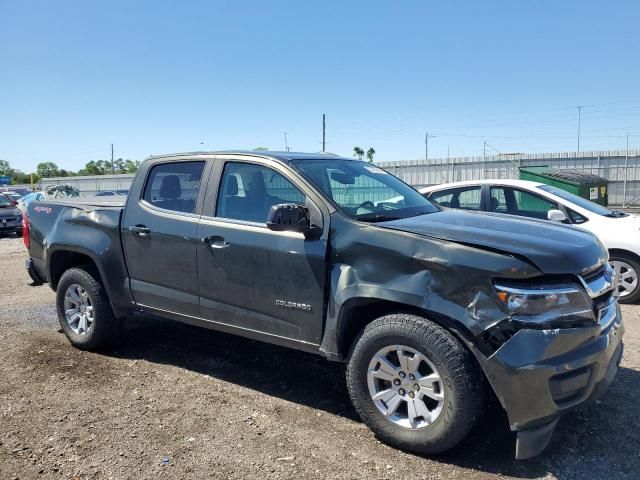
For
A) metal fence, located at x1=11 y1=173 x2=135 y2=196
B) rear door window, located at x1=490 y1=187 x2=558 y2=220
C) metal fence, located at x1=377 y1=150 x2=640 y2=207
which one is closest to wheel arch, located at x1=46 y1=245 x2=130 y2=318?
rear door window, located at x1=490 y1=187 x2=558 y2=220

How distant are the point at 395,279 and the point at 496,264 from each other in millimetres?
608

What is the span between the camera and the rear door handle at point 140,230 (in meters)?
4.55

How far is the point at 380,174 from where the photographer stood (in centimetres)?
474

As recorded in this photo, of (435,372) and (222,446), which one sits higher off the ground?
(435,372)

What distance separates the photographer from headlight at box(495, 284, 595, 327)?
291 centimetres

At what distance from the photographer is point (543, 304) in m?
2.92

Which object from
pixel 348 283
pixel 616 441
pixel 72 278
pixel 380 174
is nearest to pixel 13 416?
pixel 72 278

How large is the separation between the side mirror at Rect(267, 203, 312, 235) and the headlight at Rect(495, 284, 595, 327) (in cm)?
133

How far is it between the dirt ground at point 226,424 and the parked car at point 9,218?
13975 millimetres

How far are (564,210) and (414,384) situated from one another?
16.3 ft

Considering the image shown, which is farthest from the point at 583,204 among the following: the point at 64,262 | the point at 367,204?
the point at 64,262

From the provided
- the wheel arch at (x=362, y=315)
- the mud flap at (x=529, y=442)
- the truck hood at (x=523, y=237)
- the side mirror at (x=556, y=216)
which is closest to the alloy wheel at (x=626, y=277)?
the side mirror at (x=556, y=216)

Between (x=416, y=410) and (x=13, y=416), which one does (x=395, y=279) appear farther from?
(x=13, y=416)

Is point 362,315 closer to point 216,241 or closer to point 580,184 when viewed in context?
point 216,241
